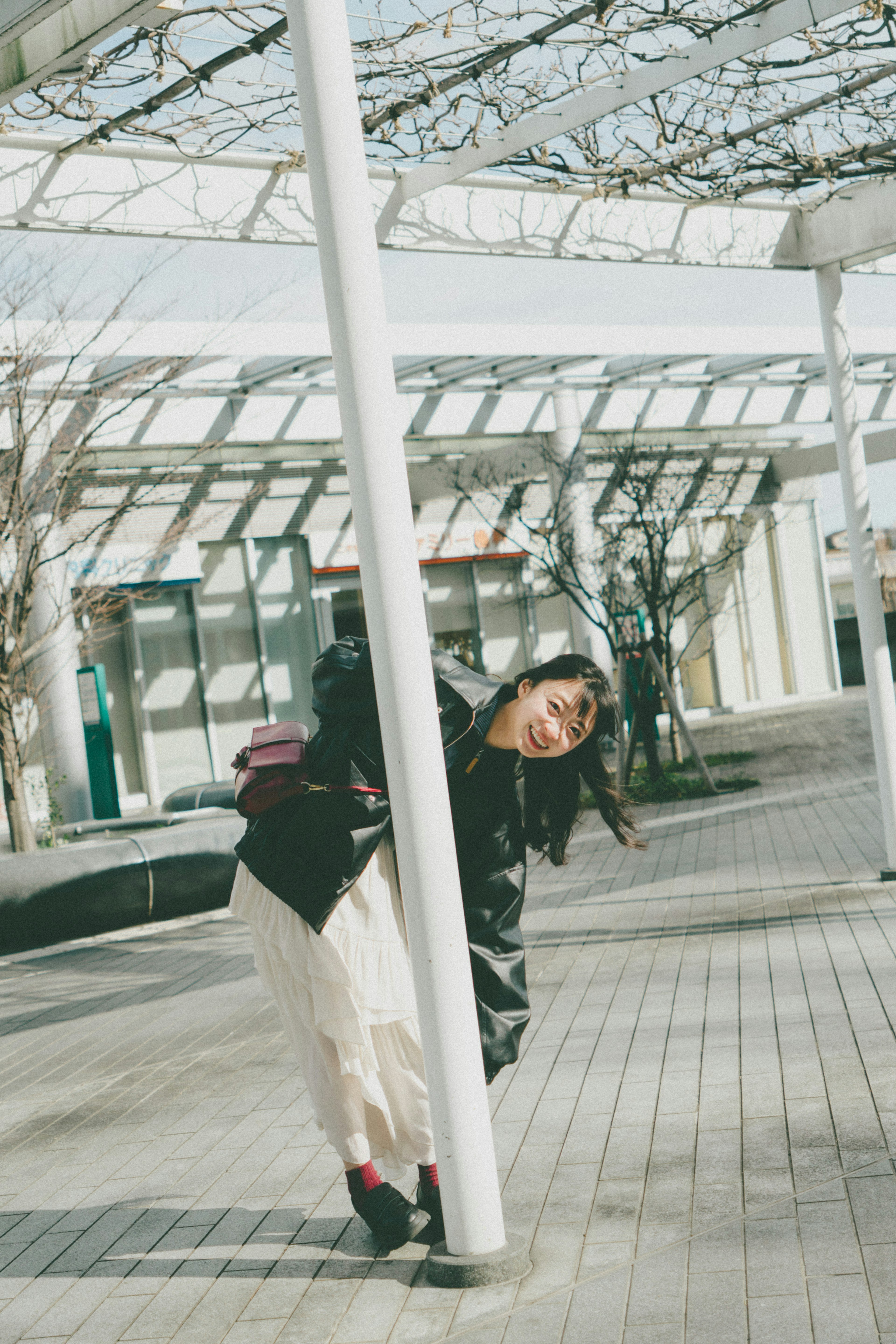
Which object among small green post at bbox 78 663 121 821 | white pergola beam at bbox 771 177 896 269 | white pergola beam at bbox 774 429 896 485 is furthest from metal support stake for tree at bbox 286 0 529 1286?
white pergola beam at bbox 774 429 896 485

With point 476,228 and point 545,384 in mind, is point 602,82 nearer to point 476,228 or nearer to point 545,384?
point 476,228

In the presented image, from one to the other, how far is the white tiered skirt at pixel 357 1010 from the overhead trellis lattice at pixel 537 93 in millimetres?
3729

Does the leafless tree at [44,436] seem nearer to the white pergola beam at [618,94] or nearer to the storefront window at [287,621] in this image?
the white pergola beam at [618,94]

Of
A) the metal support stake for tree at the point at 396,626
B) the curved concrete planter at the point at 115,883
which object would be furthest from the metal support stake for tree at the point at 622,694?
the metal support stake for tree at the point at 396,626

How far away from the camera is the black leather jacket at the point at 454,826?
3383mm

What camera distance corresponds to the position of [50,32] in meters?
4.49

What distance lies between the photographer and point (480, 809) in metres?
3.48

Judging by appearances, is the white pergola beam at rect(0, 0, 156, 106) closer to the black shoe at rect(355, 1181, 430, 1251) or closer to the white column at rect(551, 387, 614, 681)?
the black shoe at rect(355, 1181, 430, 1251)

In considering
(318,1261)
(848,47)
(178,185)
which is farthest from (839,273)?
(318,1261)

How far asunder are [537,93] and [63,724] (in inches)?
474

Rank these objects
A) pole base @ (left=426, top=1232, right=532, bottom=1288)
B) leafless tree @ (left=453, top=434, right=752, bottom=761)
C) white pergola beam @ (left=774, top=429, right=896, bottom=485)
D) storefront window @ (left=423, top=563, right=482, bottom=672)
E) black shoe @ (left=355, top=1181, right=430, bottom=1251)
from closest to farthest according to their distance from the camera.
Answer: pole base @ (left=426, top=1232, right=532, bottom=1288) < black shoe @ (left=355, top=1181, right=430, bottom=1251) < leafless tree @ (left=453, top=434, right=752, bottom=761) < storefront window @ (left=423, top=563, right=482, bottom=672) < white pergola beam @ (left=774, top=429, right=896, bottom=485)

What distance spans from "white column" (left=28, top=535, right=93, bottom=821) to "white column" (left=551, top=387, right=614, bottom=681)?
20.3 ft

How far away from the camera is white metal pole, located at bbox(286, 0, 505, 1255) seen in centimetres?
317

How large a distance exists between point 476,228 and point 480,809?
556cm
